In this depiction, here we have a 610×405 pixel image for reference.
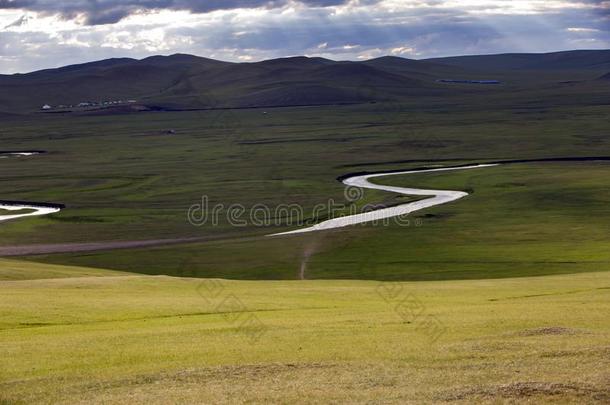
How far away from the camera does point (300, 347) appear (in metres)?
27.9

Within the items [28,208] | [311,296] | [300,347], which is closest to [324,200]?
[28,208]

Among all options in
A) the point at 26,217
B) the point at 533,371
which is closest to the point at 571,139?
the point at 26,217

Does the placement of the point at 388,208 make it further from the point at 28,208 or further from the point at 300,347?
the point at 300,347

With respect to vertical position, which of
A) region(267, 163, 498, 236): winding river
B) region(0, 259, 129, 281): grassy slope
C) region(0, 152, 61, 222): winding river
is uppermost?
region(0, 259, 129, 281): grassy slope

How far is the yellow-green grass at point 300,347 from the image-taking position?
22703 mm

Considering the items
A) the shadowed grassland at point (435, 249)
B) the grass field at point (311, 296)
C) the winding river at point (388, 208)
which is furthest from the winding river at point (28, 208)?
the winding river at point (388, 208)

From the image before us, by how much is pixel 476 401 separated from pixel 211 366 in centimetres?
729

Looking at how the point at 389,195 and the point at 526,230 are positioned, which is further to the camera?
the point at 389,195

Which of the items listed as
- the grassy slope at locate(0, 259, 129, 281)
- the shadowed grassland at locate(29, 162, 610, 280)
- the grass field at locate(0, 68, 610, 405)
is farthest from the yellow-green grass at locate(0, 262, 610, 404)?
the shadowed grassland at locate(29, 162, 610, 280)

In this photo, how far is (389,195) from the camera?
105 metres

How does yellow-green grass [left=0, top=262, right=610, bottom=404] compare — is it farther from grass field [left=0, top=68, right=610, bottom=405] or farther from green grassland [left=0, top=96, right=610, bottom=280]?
green grassland [left=0, top=96, right=610, bottom=280]

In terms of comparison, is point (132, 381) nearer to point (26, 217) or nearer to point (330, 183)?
point (26, 217)

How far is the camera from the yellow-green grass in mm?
22703

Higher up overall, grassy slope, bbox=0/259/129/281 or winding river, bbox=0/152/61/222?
grassy slope, bbox=0/259/129/281
